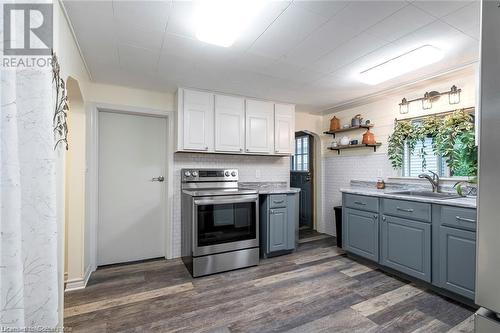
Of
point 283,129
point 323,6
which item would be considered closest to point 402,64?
point 323,6

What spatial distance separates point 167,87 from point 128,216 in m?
1.77

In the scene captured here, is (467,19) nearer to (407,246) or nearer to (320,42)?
(320,42)

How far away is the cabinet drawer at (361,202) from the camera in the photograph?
2.91 metres

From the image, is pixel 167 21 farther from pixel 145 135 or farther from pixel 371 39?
pixel 145 135

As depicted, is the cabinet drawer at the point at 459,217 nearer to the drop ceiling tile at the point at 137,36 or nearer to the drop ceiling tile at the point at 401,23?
the drop ceiling tile at the point at 401,23

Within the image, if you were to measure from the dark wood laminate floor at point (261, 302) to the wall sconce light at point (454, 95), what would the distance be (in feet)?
6.83

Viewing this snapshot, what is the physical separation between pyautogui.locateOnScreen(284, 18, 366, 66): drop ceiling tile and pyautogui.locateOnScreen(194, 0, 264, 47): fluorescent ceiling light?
567 millimetres

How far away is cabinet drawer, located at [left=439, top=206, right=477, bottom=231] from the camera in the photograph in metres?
2.09

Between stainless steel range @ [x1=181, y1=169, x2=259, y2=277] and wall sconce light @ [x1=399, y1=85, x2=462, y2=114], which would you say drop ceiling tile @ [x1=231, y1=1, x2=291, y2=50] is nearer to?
stainless steel range @ [x1=181, y1=169, x2=259, y2=277]

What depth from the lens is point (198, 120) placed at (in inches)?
125

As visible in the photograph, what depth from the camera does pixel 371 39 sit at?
204cm

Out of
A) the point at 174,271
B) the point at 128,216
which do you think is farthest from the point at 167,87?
the point at 174,271

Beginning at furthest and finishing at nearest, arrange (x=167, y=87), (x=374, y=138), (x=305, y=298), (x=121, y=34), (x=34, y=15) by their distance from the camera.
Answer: (x=374, y=138), (x=167, y=87), (x=305, y=298), (x=121, y=34), (x=34, y=15)

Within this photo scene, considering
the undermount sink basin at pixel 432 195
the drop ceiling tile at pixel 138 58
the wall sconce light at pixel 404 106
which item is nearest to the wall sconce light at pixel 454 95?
the wall sconce light at pixel 404 106
